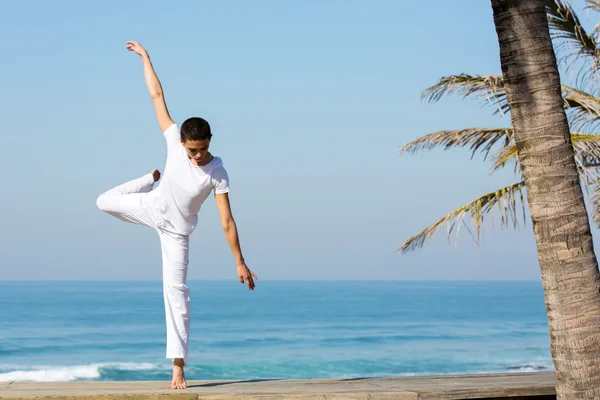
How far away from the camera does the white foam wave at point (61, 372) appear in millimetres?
24969

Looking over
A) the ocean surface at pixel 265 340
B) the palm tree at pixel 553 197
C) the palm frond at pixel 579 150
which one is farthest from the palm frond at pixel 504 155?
the ocean surface at pixel 265 340

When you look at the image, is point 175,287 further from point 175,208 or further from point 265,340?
point 265,340

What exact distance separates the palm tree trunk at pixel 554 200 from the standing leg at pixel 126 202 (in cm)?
299

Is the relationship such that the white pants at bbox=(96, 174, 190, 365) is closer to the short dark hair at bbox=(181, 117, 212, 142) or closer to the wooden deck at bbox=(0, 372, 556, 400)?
the wooden deck at bbox=(0, 372, 556, 400)

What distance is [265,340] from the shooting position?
33.0m

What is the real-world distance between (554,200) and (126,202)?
3275 millimetres

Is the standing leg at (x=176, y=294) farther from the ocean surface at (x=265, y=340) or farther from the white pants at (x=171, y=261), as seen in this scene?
the ocean surface at (x=265, y=340)

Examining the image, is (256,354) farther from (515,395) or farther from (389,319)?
(515,395)

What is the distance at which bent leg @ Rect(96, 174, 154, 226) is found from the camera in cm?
667

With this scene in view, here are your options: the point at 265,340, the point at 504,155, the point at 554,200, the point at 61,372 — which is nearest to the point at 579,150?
the point at 504,155

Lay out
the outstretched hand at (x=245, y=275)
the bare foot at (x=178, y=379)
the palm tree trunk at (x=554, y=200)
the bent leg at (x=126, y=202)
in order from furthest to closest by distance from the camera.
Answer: the bent leg at (x=126, y=202) → the bare foot at (x=178, y=379) → the outstretched hand at (x=245, y=275) → the palm tree trunk at (x=554, y=200)

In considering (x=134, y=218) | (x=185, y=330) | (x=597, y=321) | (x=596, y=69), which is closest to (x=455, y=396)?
(x=597, y=321)

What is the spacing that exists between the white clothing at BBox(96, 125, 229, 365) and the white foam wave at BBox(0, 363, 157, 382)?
19.4 metres

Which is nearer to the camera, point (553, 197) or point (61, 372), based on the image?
point (553, 197)
